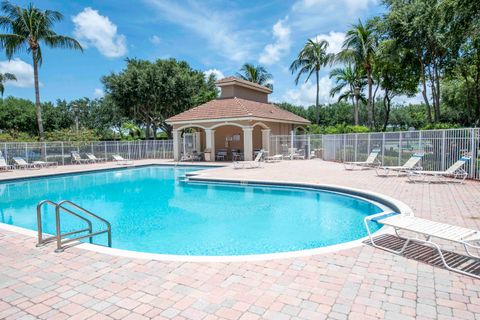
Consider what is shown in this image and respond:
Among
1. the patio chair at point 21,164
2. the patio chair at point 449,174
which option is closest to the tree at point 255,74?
the patio chair at point 21,164

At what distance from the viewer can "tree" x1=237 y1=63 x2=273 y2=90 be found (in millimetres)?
37688

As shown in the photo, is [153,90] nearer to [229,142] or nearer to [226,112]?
[229,142]

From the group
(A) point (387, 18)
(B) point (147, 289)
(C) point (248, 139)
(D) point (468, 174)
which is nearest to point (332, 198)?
(D) point (468, 174)

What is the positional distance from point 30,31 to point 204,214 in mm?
21736

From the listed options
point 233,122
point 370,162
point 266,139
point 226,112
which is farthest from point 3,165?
point 370,162

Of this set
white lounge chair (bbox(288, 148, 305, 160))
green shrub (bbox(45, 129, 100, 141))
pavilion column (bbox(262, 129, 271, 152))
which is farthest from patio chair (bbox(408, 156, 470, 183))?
green shrub (bbox(45, 129, 100, 141))

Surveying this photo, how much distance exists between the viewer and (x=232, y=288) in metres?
3.67

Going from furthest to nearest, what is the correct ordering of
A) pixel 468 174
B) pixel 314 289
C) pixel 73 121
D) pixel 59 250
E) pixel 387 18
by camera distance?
pixel 73 121 → pixel 387 18 → pixel 468 174 → pixel 59 250 → pixel 314 289

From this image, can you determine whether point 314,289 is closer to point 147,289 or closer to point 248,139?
point 147,289

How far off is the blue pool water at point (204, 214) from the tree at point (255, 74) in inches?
1001

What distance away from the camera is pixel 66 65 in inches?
1121

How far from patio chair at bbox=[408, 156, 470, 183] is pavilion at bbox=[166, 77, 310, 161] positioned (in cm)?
1164

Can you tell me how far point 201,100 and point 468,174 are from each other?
1045 inches

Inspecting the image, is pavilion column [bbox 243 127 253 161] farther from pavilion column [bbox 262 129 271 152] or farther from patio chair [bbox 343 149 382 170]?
patio chair [bbox 343 149 382 170]
